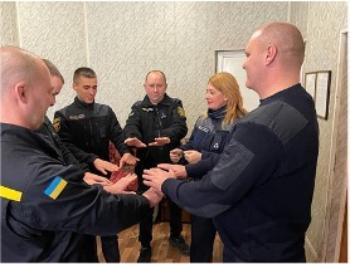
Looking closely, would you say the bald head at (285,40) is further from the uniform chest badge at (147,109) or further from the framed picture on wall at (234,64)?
the framed picture on wall at (234,64)

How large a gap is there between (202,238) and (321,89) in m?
1.50

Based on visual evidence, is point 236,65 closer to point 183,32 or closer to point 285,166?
point 183,32

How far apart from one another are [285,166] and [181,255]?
2080 millimetres

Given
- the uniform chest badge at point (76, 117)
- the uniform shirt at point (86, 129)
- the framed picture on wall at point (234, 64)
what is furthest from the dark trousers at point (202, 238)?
the framed picture on wall at point (234, 64)

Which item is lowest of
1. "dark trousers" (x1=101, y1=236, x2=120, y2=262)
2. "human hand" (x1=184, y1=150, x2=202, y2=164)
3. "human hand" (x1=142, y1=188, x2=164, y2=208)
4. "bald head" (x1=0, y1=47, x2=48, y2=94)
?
"dark trousers" (x1=101, y1=236, x2=120, y2=262)

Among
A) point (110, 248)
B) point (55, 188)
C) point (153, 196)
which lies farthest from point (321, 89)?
point (55, 188)

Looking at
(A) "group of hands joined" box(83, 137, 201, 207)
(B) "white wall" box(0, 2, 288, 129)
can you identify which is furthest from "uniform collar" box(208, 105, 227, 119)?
(B) "white wall" box(0, 2, 288, 129)

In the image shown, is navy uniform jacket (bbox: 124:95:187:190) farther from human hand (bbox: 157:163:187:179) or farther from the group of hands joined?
human hand (bbox: 157:163:187:179)

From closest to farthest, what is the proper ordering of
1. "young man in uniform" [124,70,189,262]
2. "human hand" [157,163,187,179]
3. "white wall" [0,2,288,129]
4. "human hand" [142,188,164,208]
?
1. "human hand" [142,188,164,208]
2. "human hand" [157,163,187,179]
3. "young man in uniform" [124,70,189,262]
4. "white wall" [0,2,288,129]

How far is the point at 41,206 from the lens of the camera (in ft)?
3.21

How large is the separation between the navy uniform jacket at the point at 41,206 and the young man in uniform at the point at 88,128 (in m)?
1.30

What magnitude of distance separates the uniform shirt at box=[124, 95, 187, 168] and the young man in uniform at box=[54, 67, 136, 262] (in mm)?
370

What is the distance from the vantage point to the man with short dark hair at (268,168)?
1157 millimetres

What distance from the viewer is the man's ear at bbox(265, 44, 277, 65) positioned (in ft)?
4.09
